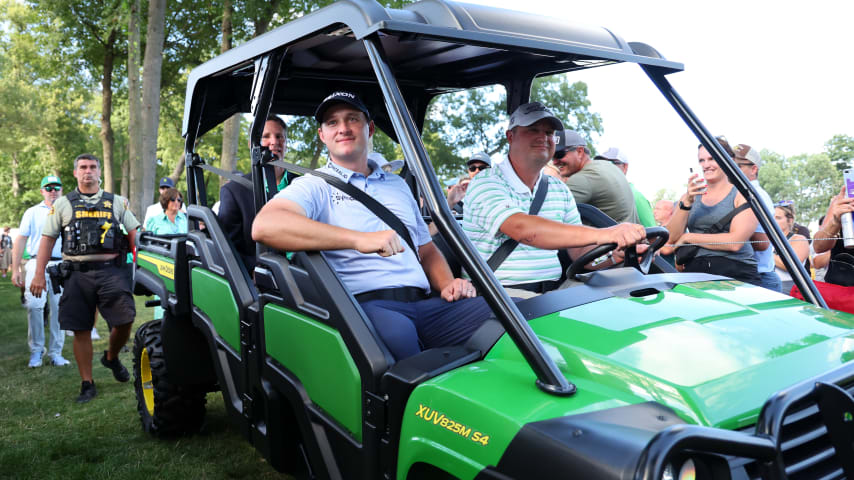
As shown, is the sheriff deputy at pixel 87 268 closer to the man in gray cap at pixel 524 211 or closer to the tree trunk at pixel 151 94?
the man in gray cap at pixel 524 211

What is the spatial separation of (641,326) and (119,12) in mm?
14613

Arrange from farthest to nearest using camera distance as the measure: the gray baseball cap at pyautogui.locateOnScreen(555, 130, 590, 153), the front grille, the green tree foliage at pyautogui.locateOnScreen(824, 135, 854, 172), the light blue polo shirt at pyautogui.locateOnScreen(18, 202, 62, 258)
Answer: the green tree foliage at pyautogui.locateOnScreen(824, 135, 854, 172) < the light blue polo shirt at pyautogui.locateOnScreen(18, 202, 62, 258) < the gray baseball cap at pyautogui.locateOnScreen(555, 130, 590, 153) < the front grille

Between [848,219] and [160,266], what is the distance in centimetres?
416

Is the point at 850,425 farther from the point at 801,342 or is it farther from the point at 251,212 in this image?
the point at 251,212

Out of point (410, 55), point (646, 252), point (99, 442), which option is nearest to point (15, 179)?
point (99, 442)

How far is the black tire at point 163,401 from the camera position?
436cm

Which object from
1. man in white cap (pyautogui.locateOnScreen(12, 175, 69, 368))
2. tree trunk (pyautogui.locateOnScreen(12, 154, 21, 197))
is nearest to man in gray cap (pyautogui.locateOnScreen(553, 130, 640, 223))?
man in white cap (pyautogui.locateOnScreen(12, 175, 69, 368))

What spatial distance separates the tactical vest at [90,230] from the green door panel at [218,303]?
242 centimetres

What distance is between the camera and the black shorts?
5801 mm

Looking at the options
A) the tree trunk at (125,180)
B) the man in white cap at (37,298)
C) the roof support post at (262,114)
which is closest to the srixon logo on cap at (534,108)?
the roof support post at (262,114)

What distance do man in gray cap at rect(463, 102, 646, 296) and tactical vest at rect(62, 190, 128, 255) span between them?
155 inches

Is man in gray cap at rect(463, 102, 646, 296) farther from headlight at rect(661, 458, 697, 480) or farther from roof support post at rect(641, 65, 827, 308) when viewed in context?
headlight at rect(661, 458, 697, 480)

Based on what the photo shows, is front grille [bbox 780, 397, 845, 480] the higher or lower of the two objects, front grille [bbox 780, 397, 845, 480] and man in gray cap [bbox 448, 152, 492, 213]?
the lower

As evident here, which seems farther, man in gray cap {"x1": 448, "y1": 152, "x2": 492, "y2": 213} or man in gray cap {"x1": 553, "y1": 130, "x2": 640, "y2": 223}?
man in gray cap {"x1": 448, "y1": 152, "x2": 492, "y2": 213}
